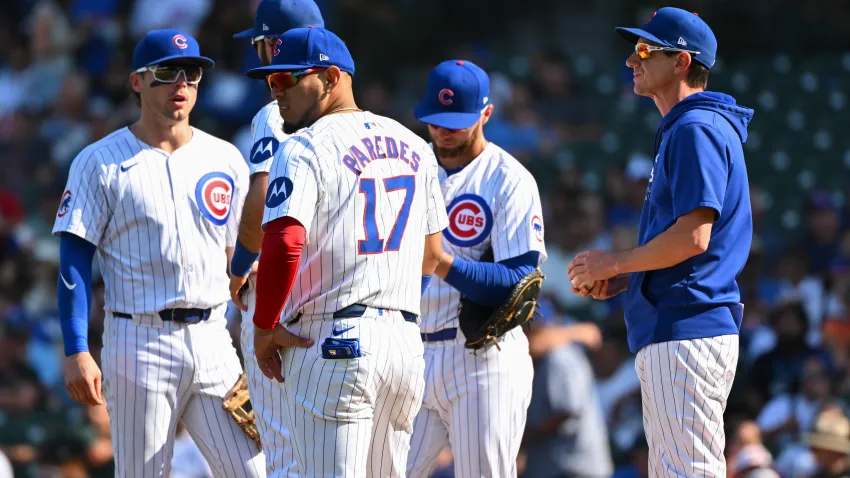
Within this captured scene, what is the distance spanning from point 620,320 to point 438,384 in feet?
12.0

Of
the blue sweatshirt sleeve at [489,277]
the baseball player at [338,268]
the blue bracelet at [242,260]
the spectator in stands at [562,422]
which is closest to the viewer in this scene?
the baseball player at [338,268]

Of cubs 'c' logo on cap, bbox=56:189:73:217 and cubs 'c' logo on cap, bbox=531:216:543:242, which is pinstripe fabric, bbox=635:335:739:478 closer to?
cubs 'c' logo on cap, bbox=531:216:543:242

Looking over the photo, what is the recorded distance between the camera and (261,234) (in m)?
4.47

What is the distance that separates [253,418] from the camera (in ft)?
16.1

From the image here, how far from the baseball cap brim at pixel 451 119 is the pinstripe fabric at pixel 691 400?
145cm

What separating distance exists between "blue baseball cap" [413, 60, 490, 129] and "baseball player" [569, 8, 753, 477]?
108 centimetres

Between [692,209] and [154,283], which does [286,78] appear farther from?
[692,209]

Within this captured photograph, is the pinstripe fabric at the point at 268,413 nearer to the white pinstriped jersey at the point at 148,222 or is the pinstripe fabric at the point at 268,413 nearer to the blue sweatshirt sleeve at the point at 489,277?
the white pinstriped jersey at the point at 148,222

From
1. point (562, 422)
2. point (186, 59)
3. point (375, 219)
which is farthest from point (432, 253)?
point (562, 422)

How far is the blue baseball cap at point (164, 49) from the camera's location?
4983mm

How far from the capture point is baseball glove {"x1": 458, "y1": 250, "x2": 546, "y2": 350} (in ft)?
16.1

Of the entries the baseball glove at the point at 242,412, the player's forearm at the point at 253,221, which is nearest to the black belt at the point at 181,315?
the baseball glove at the point at 242,412

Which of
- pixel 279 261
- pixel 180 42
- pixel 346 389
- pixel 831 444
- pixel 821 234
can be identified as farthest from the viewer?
pixel 821 234

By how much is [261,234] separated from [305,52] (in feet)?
2.50
